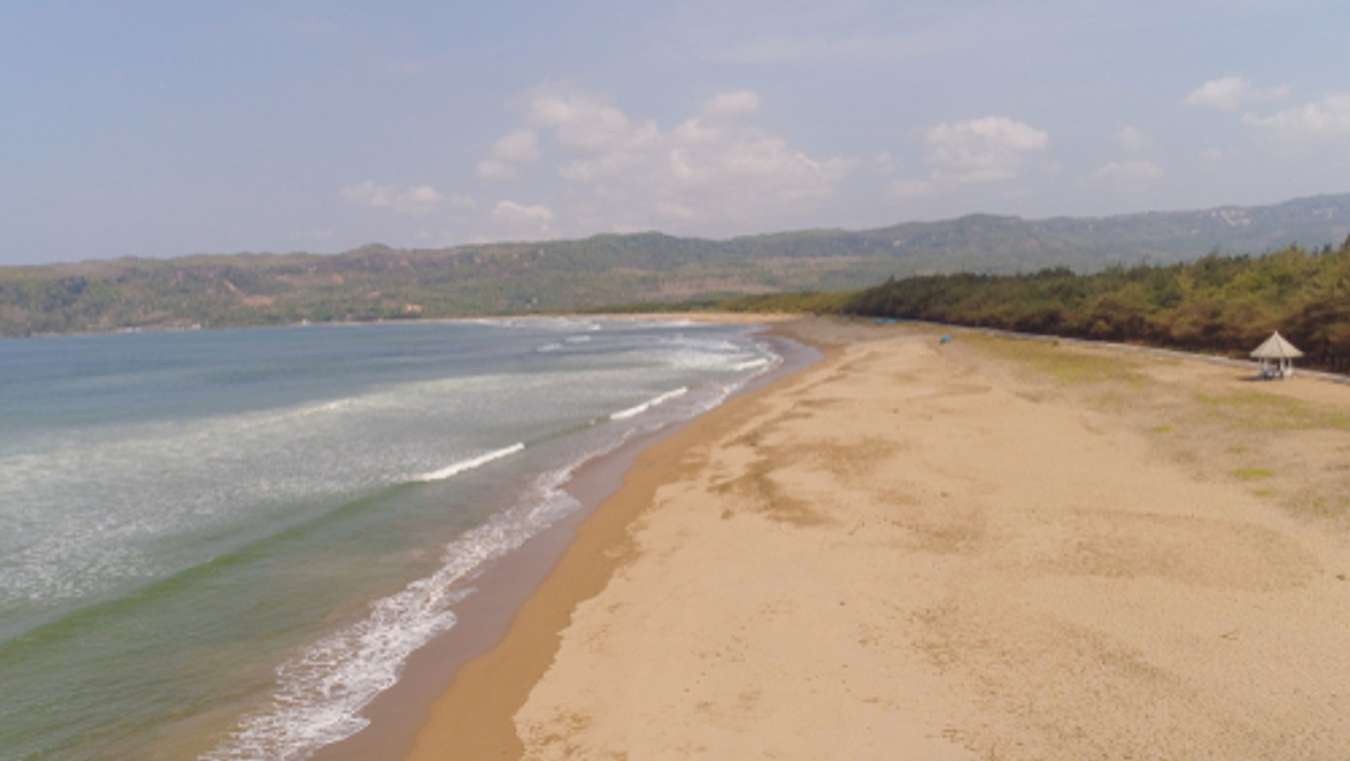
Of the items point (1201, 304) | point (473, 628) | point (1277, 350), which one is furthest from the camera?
point (1201, 304)

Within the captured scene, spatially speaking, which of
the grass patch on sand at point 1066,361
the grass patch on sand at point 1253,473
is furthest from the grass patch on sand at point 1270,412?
the grass patch on sand at point 1066,361

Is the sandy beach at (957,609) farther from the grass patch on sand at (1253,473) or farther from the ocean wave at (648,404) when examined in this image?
the ocean wave at (648,404)

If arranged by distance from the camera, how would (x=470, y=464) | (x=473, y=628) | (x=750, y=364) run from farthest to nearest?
(x=750, y=364) → (x=470, y=464) → (x=473, y=628)

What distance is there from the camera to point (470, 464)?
21.0m

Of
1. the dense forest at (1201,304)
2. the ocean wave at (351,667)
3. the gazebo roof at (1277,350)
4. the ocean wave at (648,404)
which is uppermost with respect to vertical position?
the dense forest at (1201,304)

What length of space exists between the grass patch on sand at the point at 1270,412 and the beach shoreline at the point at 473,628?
14.2m

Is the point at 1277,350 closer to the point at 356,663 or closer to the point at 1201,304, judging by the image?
the point at 1201,304

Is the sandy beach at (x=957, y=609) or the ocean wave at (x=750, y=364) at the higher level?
the ocean wave at (x=750, y=364)

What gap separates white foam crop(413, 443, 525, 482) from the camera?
1969 centimetres

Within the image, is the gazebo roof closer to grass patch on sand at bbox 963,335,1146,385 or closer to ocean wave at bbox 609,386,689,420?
grass patch on sand at bbox 963,335,1146,385

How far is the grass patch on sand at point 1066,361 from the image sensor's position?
27.7 meters

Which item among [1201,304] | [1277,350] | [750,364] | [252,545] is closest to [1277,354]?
[1277,350]

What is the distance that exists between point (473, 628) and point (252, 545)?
20.7ft

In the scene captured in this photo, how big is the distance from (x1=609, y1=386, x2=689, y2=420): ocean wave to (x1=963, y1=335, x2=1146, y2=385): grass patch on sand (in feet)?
46.9
